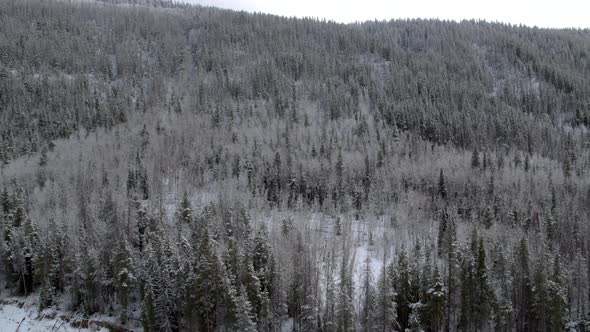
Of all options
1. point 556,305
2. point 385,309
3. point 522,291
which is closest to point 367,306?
point 385,309

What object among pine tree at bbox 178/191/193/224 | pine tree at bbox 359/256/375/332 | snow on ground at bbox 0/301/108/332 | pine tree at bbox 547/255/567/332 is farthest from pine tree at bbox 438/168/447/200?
snow on ground at bbox 0/301/108/332

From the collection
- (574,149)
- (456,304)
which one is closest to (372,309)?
(456,304)

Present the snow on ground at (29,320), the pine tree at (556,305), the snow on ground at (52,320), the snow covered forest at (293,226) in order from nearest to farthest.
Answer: the pine tree at (556,305), the snow covered forest at (293,226), the snow on ground at (52,320), the snow on ground at (29,320)

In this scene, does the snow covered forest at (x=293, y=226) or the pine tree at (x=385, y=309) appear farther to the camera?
the snow covered forest at (x=293, y=226)

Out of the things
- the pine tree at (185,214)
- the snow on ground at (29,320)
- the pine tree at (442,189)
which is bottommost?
the snow on ground at (29,320)

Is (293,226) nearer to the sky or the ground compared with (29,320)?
nearer to the sky

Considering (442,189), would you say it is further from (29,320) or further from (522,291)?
(29,320)

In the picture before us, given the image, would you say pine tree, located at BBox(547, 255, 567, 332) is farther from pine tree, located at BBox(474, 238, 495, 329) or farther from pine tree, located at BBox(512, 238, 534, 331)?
pine tree, located at BBox(474, 238, 495, 329)

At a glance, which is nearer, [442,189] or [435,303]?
[435,303]

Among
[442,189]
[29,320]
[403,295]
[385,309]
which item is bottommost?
[29,320]

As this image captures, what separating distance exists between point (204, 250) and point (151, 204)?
53.1 metres

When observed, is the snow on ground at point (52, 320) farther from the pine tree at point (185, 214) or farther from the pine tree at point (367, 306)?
the pine tree at point (367, 306)

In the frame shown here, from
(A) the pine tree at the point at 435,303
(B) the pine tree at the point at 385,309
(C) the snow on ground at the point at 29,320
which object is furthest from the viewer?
(C) the snow on ground at the point at 29,320

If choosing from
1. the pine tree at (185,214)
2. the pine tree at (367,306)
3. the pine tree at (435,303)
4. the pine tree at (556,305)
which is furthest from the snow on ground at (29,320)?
the pine tree at (556,305)
